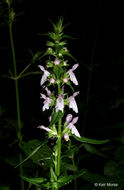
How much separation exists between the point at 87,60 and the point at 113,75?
620mm

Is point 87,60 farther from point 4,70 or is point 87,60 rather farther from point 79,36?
point 4,70

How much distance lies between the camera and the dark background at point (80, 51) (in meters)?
4.37

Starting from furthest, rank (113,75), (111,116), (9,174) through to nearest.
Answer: (113,75) < (111,116) < (9,174)

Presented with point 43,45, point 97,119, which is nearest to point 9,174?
point 97,119

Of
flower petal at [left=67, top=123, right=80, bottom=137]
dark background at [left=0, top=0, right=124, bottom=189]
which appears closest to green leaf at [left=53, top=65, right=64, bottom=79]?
flower petal at [left=67, top=123, right=80, bottom=137]

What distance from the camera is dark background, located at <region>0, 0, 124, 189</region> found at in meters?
4.37

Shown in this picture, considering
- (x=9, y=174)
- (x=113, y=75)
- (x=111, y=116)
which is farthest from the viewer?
(x=113, y=75)

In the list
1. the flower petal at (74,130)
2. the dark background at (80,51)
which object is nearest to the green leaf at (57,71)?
the flower petal at (74,130)

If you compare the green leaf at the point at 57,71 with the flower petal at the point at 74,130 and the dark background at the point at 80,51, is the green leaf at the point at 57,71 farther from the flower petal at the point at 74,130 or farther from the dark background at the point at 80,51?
the dark background at the point at 80,51

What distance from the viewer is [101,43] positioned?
183 inches

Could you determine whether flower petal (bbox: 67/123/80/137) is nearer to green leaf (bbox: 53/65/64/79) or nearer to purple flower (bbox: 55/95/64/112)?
purple flower (bbox: 55/95/64/112)

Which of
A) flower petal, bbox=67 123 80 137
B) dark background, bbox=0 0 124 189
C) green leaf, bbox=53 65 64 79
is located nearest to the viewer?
green leaf, bbox=53 65 64 79

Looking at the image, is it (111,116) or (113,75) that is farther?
(113,75)

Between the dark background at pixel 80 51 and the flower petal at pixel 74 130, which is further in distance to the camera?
the dark background at pixel 80 51
